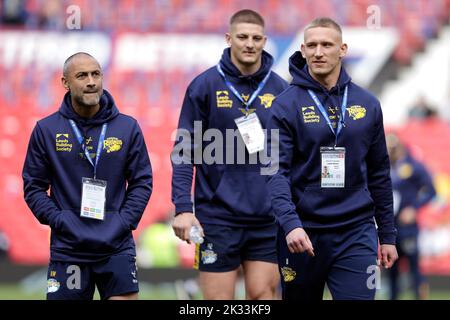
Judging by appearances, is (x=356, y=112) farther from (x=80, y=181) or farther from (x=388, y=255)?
(x=80, y=181)

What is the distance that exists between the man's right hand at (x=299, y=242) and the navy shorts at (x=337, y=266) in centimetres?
30

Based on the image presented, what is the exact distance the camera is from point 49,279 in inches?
286

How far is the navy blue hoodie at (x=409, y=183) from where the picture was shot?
14352mm

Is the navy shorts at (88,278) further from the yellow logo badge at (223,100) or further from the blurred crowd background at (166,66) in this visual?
the blurred crowd background at (166,66)

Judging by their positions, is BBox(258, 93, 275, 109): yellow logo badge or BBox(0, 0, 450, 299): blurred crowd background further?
BBox(0, 0, 450, 299): blurred crowd background

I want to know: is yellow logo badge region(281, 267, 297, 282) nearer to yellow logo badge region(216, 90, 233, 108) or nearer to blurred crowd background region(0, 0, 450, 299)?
yellow logo badge region(216, 90, 233, 108)

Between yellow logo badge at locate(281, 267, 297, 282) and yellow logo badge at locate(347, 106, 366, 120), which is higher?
yellow logo badge at locate(347, 106, 366, 120)

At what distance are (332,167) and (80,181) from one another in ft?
5.47

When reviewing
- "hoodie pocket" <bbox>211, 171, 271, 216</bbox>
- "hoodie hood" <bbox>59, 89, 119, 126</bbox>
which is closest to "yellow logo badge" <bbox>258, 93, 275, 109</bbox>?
"hoodie pocket" <bbox>211, 171, 271, 216</bbox>

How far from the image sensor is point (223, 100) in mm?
8344

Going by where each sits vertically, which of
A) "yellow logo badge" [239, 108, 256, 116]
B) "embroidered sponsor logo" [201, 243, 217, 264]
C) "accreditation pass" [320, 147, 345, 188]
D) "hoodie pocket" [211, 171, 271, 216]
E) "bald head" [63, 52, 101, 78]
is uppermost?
"bald head" [63, 52, 101, 78]

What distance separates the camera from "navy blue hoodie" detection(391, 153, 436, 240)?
47.1 ft

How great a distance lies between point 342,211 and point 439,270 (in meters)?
9.76

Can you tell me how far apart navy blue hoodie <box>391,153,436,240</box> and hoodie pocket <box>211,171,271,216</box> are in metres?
6.39
